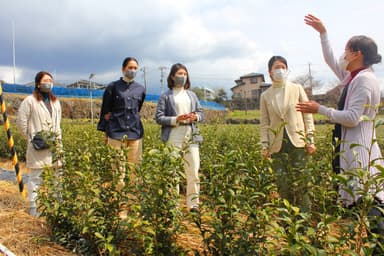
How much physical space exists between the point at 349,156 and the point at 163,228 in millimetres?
1364

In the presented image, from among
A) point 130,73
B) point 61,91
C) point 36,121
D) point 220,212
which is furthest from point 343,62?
point 61,91

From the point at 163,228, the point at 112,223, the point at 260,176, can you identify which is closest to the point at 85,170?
the point at 112,223

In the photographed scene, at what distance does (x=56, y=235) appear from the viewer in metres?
2.55

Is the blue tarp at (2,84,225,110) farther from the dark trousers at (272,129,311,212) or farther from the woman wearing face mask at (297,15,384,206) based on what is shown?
the woman wearing face mask at (297,15,384,206)

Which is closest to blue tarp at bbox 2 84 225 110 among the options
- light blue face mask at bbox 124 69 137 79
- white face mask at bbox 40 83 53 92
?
white face mask at bbox 40 83 53 92

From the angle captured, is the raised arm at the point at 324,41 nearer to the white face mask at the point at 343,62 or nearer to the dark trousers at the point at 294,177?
the white face mask at the point at 343,62

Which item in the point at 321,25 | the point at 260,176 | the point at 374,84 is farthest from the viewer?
the point at 321,25

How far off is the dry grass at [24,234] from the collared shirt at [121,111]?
1216mm

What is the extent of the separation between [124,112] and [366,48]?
8.31 feet

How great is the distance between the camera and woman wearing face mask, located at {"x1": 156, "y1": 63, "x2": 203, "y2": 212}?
340 cm

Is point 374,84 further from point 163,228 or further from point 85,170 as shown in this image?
point 85,170

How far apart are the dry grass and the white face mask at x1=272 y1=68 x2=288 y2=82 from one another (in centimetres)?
236

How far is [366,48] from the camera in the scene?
217cm

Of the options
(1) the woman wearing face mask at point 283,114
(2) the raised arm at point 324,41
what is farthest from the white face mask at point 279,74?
(2) the raised arm at point 324,41
